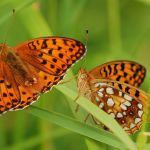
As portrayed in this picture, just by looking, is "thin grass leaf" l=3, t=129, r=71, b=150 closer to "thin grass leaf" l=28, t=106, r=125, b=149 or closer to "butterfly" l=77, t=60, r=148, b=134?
"butterfly" l=77, t=60, r=148, b=134

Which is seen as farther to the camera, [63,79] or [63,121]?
[63,79]

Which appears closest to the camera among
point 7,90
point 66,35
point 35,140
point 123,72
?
point 7,90

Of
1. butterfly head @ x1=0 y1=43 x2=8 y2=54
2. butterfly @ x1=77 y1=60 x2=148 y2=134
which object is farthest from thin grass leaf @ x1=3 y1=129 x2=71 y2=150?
butterfly head @ x1=0 y1=43 x2=8 y2=54

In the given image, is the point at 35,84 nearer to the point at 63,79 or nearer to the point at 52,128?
the point at 63,79

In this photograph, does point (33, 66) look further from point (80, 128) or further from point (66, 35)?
point (80, 128)

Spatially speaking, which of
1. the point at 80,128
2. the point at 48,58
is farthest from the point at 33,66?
the point at 80,128

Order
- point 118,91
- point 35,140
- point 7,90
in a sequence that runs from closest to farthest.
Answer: point 7,90 → point 118,91 → point 35,140

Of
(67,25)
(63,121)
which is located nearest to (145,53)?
(67,25)
